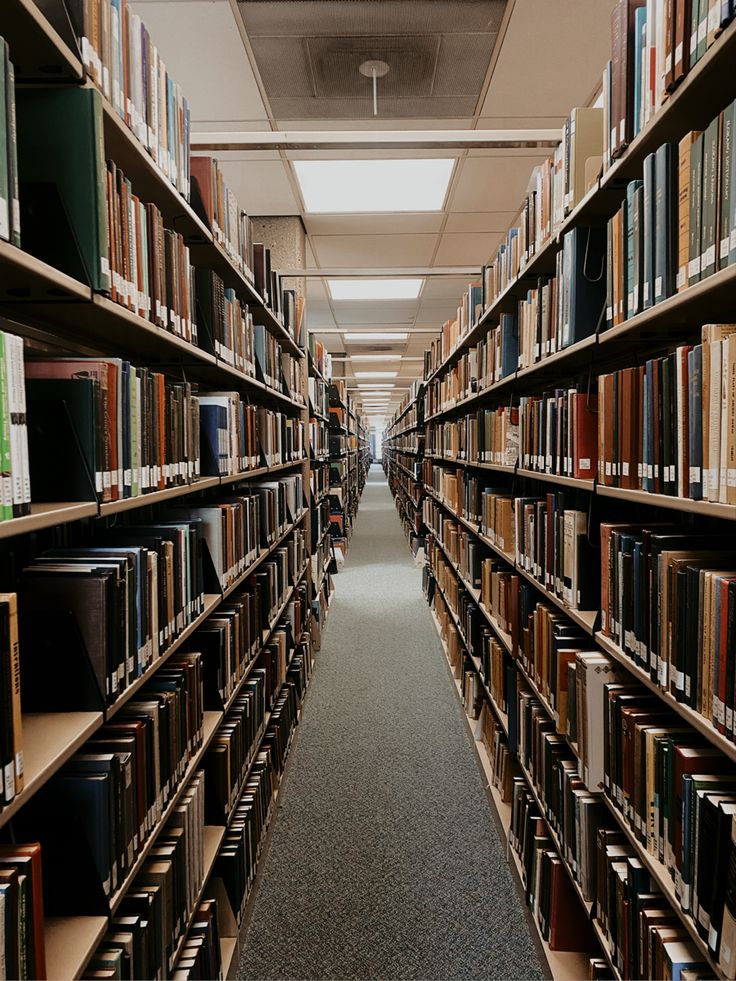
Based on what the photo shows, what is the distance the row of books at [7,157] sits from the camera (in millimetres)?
925

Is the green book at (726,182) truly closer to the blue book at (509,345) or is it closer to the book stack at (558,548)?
the book stack at (558,548)

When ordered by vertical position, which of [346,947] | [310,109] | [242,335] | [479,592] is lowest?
[346,947]

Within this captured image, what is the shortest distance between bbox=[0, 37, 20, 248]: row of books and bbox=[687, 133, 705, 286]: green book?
113cm

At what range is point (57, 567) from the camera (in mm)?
1313

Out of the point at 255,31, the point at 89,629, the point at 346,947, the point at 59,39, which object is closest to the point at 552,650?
the point at 346,947

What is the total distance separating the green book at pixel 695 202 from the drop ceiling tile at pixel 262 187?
129 inches

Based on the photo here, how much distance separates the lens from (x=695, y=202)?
121cm

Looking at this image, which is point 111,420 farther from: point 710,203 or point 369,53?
point 369,53

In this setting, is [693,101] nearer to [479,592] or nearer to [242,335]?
[242,335]

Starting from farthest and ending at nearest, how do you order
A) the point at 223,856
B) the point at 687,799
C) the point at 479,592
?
the point at 479,592
the point at 223,856
the point at 687,799

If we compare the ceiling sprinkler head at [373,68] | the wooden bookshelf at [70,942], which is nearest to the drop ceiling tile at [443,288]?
the ceiling sprinkler head at [373,68]

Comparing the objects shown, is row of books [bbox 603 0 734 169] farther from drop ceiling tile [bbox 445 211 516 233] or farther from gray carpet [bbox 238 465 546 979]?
drop ceiling tile [bbox 445 211 516 233]

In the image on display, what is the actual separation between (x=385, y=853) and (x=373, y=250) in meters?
4.60

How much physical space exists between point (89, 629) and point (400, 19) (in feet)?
8.56
